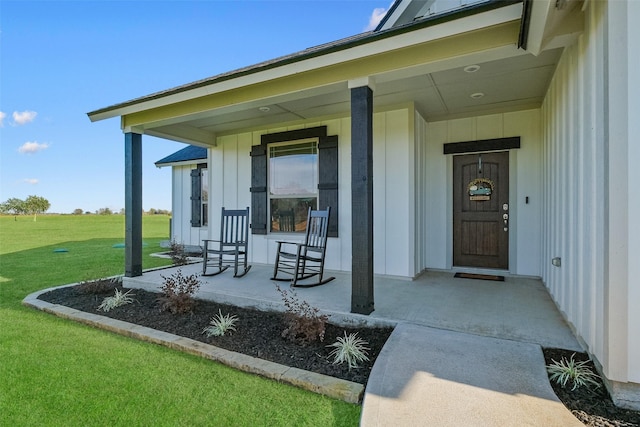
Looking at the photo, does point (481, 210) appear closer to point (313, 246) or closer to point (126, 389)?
point (313, 246)

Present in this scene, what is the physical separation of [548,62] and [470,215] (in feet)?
7.64

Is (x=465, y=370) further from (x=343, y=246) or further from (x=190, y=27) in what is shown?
(x=190, y=27)

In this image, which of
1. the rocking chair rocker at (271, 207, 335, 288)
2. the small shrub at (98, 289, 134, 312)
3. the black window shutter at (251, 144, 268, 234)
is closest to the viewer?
the small shrub at (98, 289, 134, 312)

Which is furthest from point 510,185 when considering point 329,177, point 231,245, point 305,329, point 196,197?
point 196,197

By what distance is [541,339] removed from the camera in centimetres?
232

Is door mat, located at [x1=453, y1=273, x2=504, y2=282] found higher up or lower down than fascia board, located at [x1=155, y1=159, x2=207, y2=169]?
lower down

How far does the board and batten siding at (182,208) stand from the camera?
8.52 m

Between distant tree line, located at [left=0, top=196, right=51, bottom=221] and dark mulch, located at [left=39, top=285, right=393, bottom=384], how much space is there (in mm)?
28460

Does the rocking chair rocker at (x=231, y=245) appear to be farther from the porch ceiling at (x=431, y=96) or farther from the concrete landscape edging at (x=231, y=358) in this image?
the concrete landscape edging at (x=231, y=358)

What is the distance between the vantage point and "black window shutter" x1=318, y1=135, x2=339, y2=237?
4828 mm

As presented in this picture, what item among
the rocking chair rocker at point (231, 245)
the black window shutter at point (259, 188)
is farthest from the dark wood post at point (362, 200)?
the black window shutter at point (259, 188)

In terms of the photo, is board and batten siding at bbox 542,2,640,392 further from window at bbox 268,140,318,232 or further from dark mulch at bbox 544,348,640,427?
window at bbox 268,140,318,232

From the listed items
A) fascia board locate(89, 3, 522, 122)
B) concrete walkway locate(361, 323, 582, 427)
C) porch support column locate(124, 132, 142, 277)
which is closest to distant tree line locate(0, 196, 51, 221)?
porch support column locate(124, 132, 142, 277)

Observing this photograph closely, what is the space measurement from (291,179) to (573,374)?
425cm
